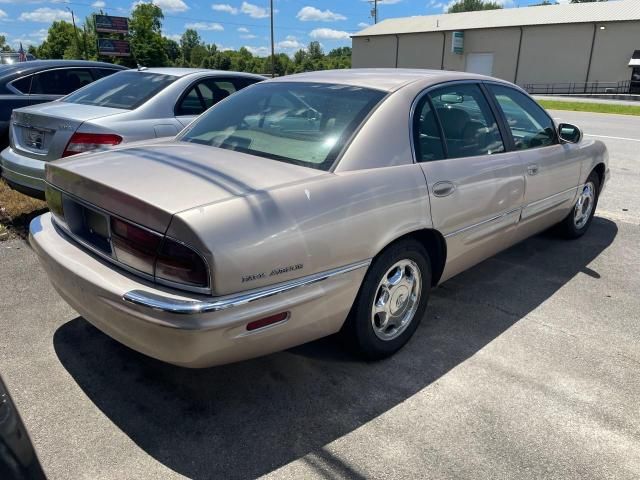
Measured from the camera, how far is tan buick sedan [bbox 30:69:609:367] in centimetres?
219

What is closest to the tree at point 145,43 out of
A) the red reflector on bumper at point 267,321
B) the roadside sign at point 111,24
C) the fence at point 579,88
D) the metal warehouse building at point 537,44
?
the roadside sign at point 111,24

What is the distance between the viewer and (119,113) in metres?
4.94

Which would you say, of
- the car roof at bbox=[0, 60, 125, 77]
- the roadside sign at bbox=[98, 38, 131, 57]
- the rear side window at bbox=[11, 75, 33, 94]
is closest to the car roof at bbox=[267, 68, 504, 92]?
the rear side window at bbox=[11, 75, 33, 94]

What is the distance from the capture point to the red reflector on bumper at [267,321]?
7.44 feet

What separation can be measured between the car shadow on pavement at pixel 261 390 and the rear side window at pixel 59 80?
5024 millimetres

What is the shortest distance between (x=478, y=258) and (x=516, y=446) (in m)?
1.57

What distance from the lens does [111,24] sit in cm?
6388

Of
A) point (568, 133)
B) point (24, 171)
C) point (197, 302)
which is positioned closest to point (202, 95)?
point (24, 171)

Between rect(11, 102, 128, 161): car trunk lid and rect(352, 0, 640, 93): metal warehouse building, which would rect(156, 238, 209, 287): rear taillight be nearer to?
rect(11, 102, 128, 161): car trunk lid

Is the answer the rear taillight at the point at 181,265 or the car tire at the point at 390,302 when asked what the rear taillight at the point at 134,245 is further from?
the car tire at the point at 390,302

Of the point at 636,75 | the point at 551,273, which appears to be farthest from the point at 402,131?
the point at 636,75

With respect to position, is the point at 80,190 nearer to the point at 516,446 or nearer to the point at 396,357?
the point at 396,357

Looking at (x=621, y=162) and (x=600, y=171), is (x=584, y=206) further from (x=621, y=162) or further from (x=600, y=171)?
(x=621, y=162)

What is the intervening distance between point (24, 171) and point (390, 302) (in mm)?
3676
